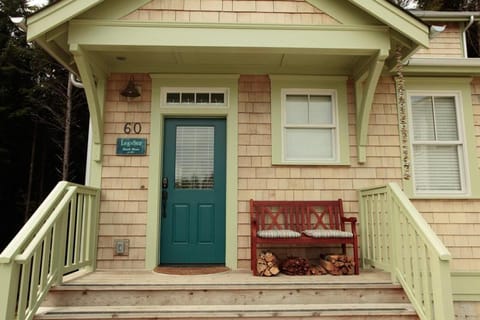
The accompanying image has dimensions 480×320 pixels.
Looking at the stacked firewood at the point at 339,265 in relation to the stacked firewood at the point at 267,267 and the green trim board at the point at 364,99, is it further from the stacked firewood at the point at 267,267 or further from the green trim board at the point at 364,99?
the green trim board at the point at 364,99

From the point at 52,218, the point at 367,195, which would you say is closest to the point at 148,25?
the point at 52,218

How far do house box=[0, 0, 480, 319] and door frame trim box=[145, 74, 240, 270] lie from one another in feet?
0.04

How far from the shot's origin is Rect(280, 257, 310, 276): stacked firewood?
12.2ft

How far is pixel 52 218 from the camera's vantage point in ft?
9.65

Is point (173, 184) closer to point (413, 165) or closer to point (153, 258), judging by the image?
point (153, 258)

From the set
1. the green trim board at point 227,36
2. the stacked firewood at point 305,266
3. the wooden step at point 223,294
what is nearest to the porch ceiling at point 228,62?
the green trim board at point 227,36

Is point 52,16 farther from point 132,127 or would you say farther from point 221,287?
point 221,287

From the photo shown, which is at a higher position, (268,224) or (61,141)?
(61,141)

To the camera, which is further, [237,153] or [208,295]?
[237,153]

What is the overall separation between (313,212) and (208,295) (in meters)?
1.71

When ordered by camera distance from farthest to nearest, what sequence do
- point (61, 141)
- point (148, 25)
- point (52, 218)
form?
point (61, 141) < point (148, 25) < point (52, 218)

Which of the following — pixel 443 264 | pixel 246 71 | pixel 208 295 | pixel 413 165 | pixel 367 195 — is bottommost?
pixel 208 295

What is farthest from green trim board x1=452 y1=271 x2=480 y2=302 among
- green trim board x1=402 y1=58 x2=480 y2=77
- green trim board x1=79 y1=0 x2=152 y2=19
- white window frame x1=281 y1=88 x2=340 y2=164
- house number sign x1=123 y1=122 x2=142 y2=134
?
green trim board x1=79 y1=0 x2=152 y2=19

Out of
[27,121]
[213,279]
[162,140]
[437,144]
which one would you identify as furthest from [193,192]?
[27,121]
